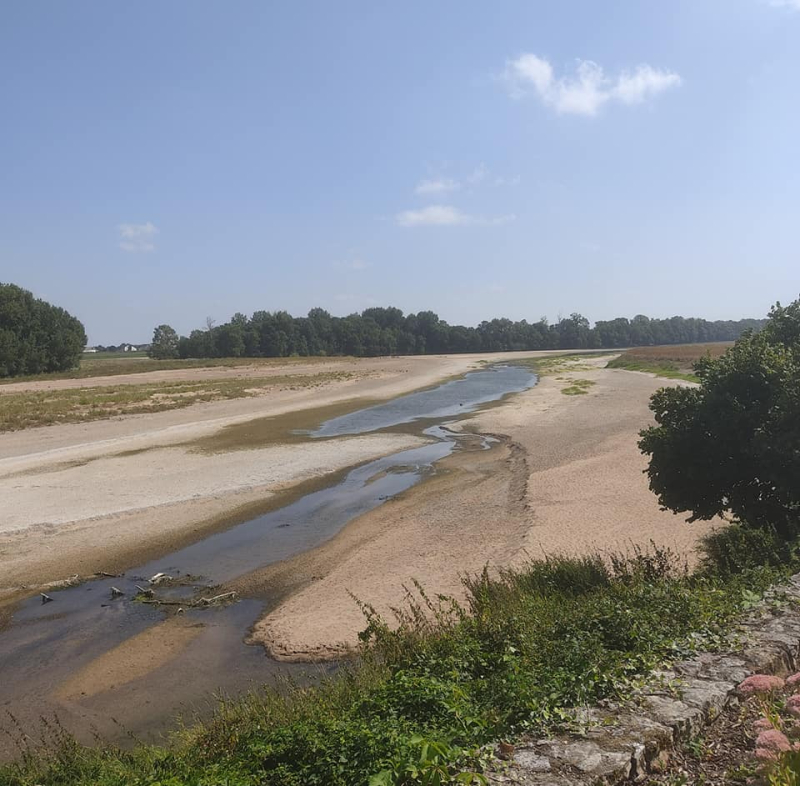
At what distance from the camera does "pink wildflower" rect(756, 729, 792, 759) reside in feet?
11.7

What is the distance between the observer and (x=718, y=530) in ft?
40.1

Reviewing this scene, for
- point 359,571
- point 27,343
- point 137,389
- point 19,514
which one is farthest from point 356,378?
point 359,571

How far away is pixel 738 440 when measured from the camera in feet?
33.4

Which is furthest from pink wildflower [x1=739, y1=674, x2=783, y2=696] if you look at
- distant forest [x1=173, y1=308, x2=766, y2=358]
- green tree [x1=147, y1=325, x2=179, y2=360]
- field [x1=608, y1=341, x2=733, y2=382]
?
green tree [x1=147, y1=325, x2=179, y2=360]

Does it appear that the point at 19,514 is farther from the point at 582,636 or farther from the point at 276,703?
the point at 582,636

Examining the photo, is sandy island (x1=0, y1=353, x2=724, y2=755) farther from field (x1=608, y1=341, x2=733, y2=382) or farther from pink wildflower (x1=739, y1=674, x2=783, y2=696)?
field (x1=608, y1=341, x2=733, y2=382)

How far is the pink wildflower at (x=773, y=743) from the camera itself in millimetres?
3557

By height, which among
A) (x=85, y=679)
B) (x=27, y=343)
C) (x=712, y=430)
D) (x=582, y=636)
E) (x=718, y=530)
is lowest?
(x=85, y=679)

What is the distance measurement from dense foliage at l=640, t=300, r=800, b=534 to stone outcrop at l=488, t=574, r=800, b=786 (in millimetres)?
4668

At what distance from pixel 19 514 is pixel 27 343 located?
64162 mm

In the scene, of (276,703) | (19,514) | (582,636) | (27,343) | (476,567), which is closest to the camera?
(582,636)

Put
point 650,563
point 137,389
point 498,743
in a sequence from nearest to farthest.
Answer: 1. point 498,743
2. point 650,563
3. point 137,389

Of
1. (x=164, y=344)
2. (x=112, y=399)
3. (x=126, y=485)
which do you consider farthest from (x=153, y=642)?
(x=164, y=344)

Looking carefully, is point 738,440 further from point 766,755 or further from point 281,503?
point 281,503
